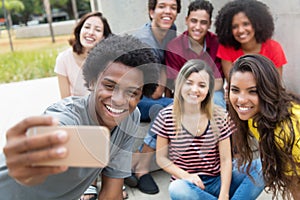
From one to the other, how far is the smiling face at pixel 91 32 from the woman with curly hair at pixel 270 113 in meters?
1.13

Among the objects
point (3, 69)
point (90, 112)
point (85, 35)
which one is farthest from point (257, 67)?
point (3, 69)

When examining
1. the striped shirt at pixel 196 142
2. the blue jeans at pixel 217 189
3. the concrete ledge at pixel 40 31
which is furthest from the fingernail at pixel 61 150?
the concrete ledge at pixel 40 31

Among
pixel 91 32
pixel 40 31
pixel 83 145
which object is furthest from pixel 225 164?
pixel 40 31

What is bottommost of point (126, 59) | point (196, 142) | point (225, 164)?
point (225, 164)

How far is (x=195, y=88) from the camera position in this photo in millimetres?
1726

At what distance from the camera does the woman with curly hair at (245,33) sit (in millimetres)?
2377

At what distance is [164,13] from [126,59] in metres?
1.26

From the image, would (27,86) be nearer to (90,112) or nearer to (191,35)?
(191,35)

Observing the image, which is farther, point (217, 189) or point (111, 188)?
point (217, 189)

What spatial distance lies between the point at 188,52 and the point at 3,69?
25.7 ft

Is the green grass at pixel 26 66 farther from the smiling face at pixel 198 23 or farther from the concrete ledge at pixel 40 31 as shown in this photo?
the smiling face at pixel 198 23

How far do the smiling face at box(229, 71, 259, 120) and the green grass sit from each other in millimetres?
6786

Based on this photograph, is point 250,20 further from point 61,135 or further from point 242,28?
point 61,135

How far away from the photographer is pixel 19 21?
57.4 ft
